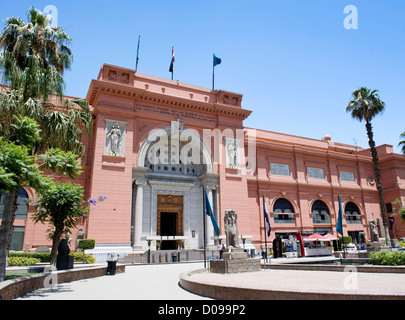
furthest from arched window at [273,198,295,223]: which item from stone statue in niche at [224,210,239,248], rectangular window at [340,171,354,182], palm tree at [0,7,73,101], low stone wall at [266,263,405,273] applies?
palm tree at [0,7,73,101]

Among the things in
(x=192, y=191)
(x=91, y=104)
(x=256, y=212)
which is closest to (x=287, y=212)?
(x=256, y=212)

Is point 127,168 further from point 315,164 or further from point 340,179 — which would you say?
point 340,179

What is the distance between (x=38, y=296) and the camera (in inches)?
317

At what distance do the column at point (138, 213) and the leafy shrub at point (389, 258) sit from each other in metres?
16.2

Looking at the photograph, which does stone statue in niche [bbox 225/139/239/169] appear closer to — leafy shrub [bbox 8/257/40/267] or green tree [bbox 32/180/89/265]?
green tree [bbox 32/180/89/265]

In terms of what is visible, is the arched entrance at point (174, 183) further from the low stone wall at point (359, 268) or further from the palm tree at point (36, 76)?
the low stone wall at point (359, 268)

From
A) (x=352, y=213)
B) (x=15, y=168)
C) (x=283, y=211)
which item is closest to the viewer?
(x=15, y=168)

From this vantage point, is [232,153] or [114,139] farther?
[232,153]

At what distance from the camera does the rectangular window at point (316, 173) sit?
3625 centimetres

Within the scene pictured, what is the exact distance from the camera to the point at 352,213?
3747 centimetres

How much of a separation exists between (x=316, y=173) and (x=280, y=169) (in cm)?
545

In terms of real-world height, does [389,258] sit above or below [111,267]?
above

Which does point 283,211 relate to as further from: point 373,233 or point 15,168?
point 15,168

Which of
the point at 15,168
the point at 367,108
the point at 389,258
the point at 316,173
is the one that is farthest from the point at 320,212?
the point at 15,168
